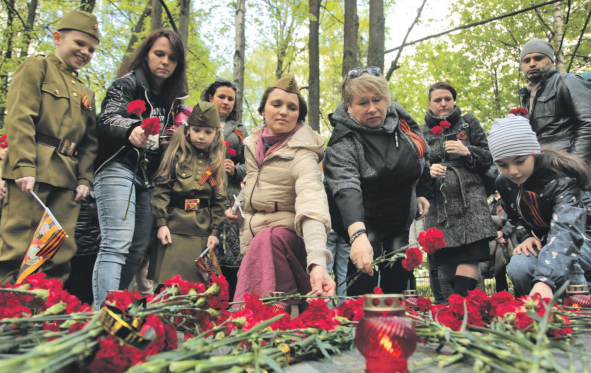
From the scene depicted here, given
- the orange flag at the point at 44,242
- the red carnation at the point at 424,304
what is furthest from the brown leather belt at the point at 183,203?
the red carnation at the point at 424,304

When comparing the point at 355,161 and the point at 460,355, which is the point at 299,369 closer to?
the point at 460,355

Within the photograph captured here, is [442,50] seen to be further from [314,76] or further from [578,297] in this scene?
[578,297]

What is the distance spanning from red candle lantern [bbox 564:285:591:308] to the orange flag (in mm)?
2823

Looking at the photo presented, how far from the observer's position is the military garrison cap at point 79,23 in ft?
11.5

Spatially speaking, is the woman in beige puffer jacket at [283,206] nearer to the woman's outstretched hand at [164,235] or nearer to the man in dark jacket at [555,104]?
the woman's outstretched hand at [164,235]

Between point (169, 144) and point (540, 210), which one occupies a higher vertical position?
point (169, 144)

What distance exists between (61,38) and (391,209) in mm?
2910

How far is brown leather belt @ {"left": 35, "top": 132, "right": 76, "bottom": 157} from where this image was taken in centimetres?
331

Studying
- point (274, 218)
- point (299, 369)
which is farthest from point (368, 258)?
point (299, 369)

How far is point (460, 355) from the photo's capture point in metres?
1.27

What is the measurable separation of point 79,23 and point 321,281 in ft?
9.17

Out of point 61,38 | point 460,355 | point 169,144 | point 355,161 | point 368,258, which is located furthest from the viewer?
point 169,144

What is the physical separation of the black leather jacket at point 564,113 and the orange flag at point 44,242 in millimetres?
4123

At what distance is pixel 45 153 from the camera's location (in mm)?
3244
